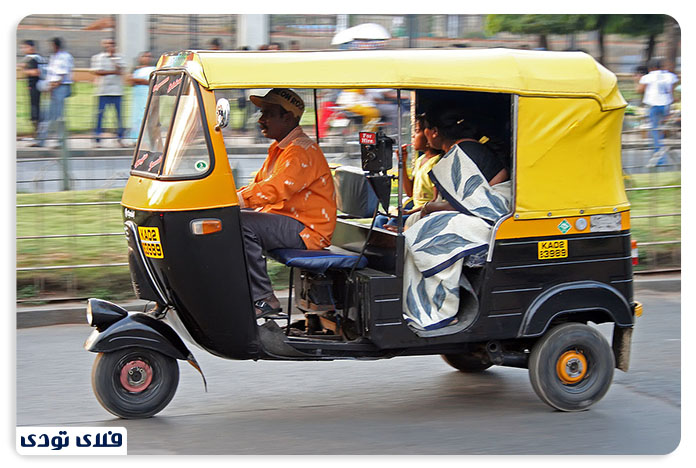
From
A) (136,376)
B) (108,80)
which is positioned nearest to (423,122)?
(136,376)

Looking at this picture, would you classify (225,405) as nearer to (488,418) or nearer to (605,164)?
(488,418)

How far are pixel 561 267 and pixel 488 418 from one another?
3.42 ft

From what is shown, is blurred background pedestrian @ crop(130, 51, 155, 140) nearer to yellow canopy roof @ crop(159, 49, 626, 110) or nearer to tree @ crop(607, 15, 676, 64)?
yellow canopy roof @ crop(159, 49, 626, 110)

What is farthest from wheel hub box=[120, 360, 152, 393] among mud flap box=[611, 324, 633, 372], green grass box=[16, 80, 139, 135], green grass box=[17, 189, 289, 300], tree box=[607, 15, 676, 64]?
tree box=[607, 15, 676, 64]

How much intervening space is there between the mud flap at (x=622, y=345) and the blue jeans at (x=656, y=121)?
4.46 meters

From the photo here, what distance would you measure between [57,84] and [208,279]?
4199 mm

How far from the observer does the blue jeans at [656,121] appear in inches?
399

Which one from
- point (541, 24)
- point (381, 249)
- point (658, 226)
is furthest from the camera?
point (658, 226)

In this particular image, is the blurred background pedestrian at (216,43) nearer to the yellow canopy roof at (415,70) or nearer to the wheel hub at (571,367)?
the yellow canopy roof at (415,70)

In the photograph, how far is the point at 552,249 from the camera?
5.75 metres

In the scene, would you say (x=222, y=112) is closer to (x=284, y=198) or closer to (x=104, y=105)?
(x=284, y=198)

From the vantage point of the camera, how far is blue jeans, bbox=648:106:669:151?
33.3 feet

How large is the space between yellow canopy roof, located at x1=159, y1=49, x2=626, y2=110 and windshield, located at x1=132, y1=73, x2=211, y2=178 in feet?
0.45

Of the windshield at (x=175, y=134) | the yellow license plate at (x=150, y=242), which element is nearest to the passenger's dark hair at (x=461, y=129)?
the windshield at (x=175, y=134)
